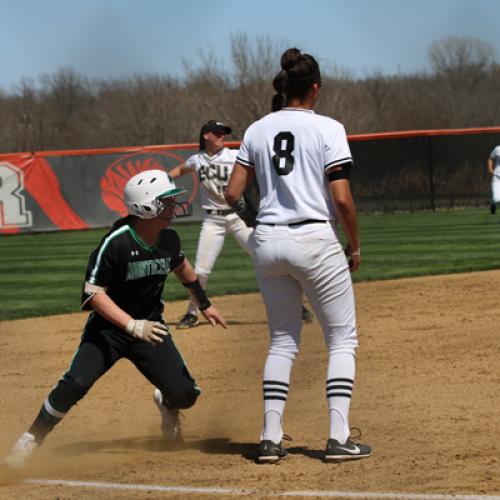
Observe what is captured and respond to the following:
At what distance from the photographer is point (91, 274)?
5574 mm

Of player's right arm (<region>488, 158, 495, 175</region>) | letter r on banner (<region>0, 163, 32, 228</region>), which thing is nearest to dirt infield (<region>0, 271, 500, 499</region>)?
player's right arm (<region>488, 158, 495, 175</region>)

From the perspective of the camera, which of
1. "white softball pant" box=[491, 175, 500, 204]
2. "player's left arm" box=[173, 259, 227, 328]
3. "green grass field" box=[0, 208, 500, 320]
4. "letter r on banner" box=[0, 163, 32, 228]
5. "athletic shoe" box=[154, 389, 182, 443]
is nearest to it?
"player's left arm" box=[173, 259, 227, 328]

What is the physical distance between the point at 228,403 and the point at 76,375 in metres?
1.83

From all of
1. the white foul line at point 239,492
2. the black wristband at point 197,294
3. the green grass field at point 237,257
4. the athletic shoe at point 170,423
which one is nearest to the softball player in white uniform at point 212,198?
the green grass field at point 237,257

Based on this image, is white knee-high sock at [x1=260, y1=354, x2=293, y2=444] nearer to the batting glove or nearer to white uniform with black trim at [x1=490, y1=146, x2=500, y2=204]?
the batting glove

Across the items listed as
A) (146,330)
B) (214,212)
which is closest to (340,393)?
(146,330)

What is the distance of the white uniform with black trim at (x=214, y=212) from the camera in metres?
10.3

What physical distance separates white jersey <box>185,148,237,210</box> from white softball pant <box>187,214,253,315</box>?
0.47 ft

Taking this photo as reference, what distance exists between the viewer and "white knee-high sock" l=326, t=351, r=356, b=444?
5320 mm

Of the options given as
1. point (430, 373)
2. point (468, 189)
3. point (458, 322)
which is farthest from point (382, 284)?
point (468, 189)

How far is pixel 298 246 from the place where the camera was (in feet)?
17.1

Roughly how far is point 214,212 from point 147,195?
4.89m

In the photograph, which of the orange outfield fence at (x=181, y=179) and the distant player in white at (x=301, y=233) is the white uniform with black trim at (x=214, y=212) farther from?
the orange outfield fence at (x=181, y=179)

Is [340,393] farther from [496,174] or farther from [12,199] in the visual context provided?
[12,199]
